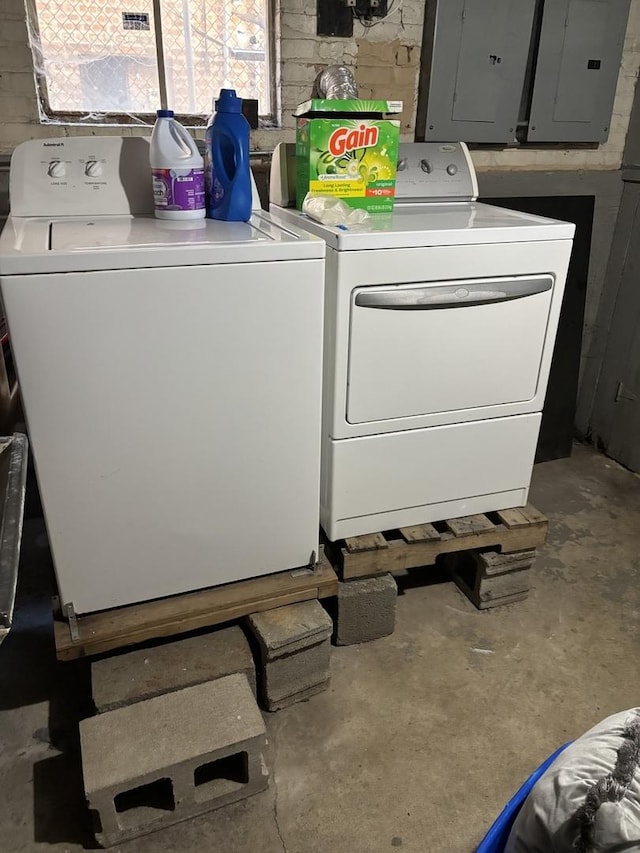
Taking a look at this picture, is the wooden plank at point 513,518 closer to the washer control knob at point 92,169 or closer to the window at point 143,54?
the washer control knob at point 92,169

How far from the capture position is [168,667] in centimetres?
162

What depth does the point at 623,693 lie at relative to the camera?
1.81 meters

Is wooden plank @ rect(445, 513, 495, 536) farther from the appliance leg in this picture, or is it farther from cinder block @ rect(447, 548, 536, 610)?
the appliance leg

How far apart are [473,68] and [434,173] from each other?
0.53 meters

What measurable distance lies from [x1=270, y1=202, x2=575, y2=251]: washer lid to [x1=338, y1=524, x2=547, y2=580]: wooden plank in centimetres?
86

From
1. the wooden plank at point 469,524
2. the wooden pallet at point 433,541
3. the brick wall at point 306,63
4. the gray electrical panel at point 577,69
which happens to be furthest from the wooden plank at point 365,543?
the gray electrical panel at point 577,69

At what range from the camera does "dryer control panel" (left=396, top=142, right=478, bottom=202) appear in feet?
6.94

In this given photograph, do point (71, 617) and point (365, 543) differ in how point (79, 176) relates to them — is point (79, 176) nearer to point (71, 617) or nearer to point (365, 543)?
point (71, 617)

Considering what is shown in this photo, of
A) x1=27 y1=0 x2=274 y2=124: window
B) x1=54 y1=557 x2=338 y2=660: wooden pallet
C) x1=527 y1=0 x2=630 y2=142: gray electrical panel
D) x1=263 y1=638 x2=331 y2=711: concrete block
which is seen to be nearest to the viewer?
x1=54 y1=557 x2=338 y2=660: wooden pallet

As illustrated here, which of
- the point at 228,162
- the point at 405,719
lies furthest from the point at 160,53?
the point at 405,719

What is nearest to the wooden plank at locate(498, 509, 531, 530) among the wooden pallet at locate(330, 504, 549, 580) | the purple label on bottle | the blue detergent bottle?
the wooden pallet at locate(330, 504, 549, 580)

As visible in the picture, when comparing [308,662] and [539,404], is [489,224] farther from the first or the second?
[308,662]

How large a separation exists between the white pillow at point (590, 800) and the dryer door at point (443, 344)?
3.03 feet

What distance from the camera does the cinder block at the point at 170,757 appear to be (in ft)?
4.51
